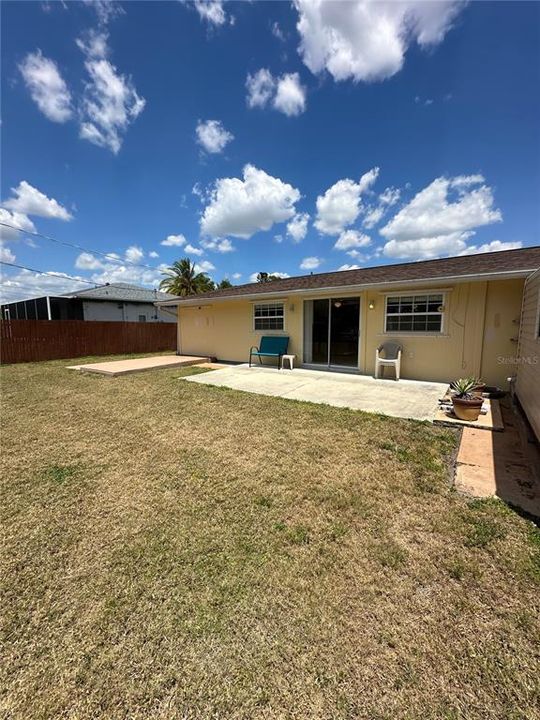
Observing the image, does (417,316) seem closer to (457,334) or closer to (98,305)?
(457,334)

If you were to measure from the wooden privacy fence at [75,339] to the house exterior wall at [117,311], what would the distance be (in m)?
4.06

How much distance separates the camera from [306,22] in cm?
680

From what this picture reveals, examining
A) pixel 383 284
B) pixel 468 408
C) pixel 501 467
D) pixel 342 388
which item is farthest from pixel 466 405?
pixel 383 284

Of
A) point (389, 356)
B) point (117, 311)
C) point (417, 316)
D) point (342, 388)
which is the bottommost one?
point (342, 388)

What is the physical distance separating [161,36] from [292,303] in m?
7.47

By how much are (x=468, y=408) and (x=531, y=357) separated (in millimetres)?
1201

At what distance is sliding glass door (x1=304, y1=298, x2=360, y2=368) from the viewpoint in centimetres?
886

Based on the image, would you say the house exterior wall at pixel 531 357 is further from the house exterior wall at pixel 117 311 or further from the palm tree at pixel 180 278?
the palm tree at pixel 180 278

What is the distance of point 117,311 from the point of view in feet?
70.2

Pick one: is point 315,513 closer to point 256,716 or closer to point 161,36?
point 256,716

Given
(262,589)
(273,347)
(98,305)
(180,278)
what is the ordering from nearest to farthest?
(262,589)
(273,347)
(98,305)
(180,278)

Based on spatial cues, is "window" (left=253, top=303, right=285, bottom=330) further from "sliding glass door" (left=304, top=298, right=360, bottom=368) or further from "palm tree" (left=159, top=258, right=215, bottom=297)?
"palm tree" (left=159, top=258, right=215, bottom=297)

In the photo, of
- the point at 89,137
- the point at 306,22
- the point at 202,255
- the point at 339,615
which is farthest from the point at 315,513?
the point at 202,255

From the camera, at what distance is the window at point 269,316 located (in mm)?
10070
